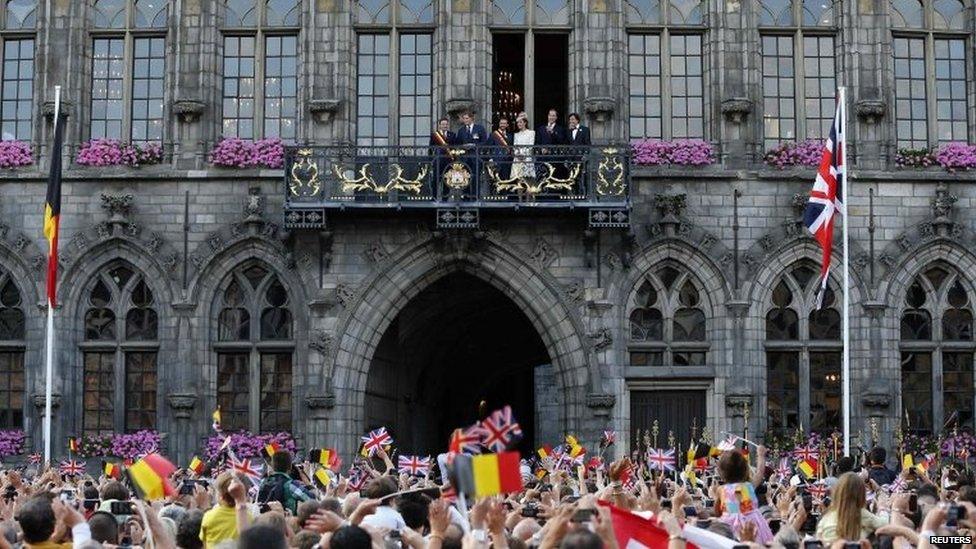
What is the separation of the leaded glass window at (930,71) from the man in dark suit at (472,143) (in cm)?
735

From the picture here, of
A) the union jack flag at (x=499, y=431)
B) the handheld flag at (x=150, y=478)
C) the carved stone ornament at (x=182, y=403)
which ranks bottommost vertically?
the handheld flag at (x=150, y=478)

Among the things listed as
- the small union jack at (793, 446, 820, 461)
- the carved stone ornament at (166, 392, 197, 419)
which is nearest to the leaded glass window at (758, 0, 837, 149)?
the small union jack at (793, 446, 820, 461)

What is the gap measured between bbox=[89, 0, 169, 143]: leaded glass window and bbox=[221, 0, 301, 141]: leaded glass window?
1.16 meters

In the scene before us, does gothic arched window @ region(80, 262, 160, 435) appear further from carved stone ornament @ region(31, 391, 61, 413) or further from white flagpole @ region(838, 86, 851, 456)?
white flagpole @ region(838, 86, 851, 456)

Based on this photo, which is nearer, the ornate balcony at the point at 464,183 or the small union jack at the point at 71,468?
the small union jack at the point at 71,468

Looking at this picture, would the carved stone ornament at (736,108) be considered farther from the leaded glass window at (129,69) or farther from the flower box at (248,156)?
the leaded glass window at (129,69)

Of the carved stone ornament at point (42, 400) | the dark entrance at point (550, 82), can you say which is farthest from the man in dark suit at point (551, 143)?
the carved stone ornament at point (42, 400)

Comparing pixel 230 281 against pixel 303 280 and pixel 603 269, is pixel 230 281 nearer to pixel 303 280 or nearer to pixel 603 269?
pixel 303 280

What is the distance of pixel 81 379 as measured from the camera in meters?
31.8

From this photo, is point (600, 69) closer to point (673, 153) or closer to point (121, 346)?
point (673, 153)

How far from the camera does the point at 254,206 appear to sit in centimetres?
3130

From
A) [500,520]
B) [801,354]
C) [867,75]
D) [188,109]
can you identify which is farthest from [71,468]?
[500,520]

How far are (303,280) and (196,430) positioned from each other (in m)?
3.10

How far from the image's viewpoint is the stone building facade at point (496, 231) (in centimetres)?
3114
